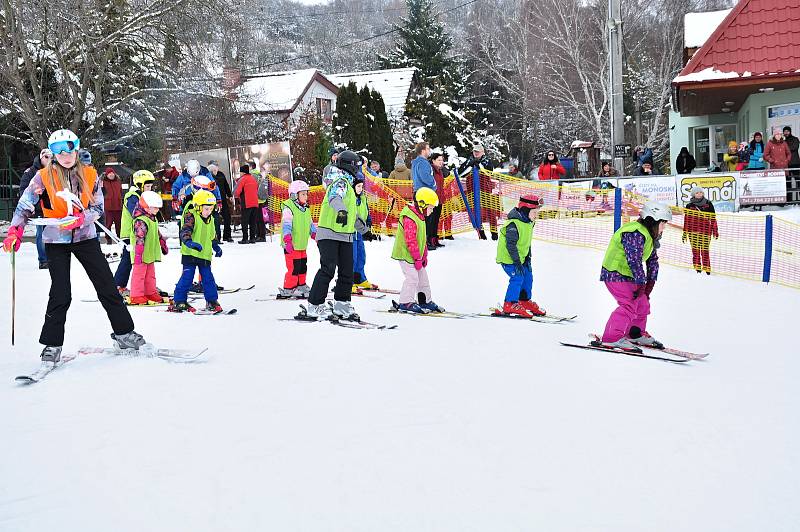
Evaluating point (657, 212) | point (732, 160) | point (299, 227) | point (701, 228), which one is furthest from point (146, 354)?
point (732, 160)

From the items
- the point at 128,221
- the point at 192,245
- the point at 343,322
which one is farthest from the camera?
the point at 128,221

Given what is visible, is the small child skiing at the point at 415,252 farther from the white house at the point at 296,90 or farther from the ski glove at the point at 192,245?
the white house at the point at 296,90

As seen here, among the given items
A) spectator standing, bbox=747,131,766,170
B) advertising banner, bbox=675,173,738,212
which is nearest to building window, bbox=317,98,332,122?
spectator standing, bbox=747,131,766,170

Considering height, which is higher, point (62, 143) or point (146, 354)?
point (62, 143)

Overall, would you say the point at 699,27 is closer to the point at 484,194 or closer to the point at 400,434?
the point at 484,194

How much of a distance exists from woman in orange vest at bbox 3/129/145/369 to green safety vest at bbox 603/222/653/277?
3.76m

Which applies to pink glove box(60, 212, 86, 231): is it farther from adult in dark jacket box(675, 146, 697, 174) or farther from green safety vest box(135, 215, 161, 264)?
adult in dark jacket box(675, 146, 697, 174)

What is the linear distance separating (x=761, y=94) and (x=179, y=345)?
19.5 meters

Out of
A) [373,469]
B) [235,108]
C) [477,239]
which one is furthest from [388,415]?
[235,108]

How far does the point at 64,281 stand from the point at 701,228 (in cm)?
966

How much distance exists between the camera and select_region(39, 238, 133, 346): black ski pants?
6121 millimetres

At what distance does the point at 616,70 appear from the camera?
23469mm

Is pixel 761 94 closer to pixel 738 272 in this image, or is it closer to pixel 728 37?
pixel 728 37

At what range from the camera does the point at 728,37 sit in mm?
21141
